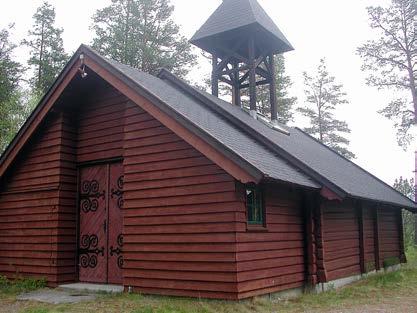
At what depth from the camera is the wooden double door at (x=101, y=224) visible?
11430 mm

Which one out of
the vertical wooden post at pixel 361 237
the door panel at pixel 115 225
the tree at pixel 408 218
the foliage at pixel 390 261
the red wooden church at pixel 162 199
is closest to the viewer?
the red wooden church at pixel 162 199

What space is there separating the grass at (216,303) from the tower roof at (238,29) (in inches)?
319

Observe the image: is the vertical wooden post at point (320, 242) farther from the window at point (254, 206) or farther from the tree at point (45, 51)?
the tree at point (45, 51)

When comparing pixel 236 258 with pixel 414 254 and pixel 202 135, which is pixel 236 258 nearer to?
pixel 202 135

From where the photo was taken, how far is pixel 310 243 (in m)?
11.2

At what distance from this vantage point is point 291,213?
35.7 feet

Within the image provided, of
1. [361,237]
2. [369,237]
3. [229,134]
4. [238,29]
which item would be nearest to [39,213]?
[229,134]

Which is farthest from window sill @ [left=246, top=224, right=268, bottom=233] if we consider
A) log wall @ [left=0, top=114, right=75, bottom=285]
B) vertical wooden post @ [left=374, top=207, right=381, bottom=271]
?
vertical wooden post @ [left=374, top=207, right=381, bottom=271]

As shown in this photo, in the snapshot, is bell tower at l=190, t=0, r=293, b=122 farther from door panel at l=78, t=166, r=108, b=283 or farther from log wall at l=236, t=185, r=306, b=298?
door panel at l=78, t=166, r=108, b=283

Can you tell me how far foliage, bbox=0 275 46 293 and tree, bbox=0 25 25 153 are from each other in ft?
58.5

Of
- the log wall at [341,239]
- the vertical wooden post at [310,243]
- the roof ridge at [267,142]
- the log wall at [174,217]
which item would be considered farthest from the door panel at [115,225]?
the log wall at [341,239]

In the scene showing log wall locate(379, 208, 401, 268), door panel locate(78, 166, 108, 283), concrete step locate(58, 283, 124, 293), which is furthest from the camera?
log wall locate(379, 208, 401, 268)

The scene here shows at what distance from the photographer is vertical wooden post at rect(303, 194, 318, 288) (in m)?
11.1

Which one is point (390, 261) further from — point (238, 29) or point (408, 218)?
point (408, 218)
